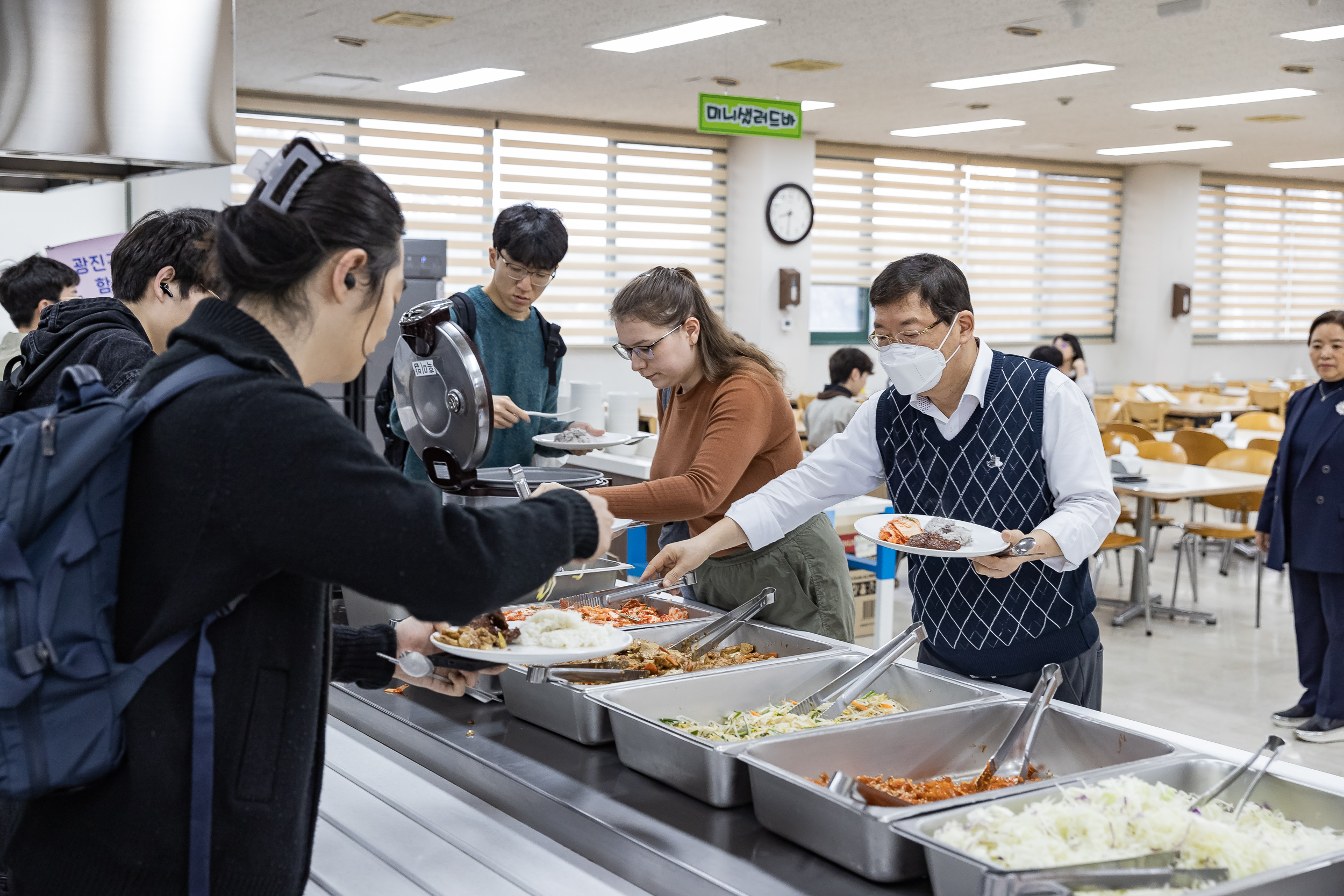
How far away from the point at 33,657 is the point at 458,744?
84cm

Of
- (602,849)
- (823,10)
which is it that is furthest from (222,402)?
(823,10)

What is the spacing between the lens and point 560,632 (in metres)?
1.62

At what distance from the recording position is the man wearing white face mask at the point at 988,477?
1.96m

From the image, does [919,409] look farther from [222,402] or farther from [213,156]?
[213,156]

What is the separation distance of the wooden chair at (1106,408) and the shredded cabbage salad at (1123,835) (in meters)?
7.98

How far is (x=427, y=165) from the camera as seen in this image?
8.66m

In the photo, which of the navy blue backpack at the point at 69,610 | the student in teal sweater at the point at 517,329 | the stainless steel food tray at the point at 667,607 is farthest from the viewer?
the student in teal sweater at the point at 517,329

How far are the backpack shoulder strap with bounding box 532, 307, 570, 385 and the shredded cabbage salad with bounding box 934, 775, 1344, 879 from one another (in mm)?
1860

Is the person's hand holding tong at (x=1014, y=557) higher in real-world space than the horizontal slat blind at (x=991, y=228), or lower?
lower

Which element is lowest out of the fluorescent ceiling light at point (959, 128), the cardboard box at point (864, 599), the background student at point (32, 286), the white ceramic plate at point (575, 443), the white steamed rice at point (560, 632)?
the cardboard box at point (864, 599)

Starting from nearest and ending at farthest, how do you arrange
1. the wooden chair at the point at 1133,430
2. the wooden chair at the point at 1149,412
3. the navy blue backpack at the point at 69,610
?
the navy blue backpack at the point at 69,610
the wooden chair at the point at 1133,430
the wooden chair at the point at 1149,412

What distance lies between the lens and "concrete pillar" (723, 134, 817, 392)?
9672 mm

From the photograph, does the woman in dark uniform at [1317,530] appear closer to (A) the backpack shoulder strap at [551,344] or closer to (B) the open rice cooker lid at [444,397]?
(A) the backpack shoulder strap at [551,344]

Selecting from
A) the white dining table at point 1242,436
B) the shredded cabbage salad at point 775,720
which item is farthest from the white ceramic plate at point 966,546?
the white dining table at point 1242,436
